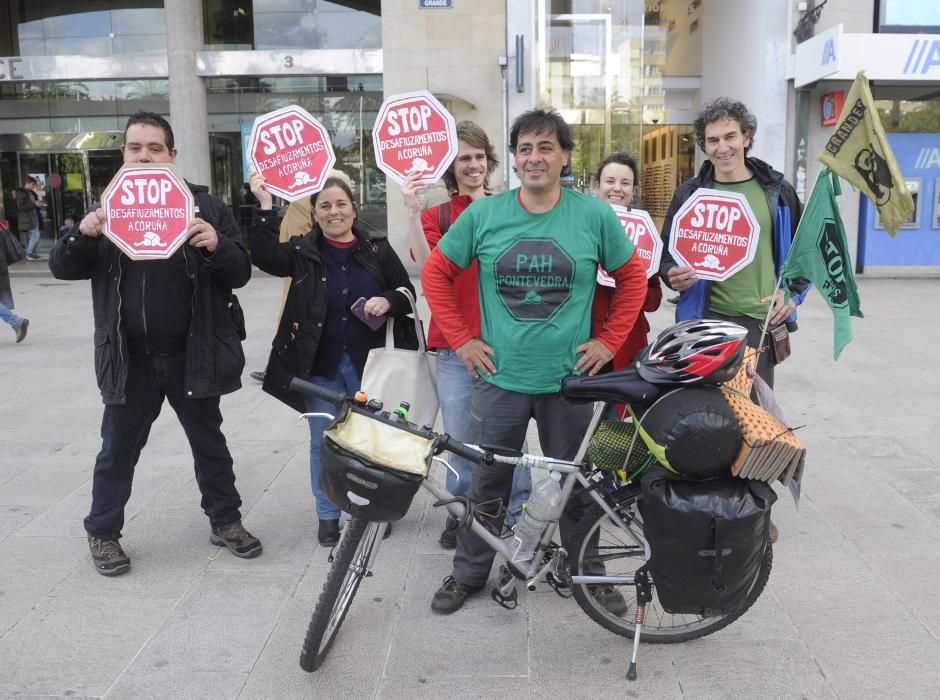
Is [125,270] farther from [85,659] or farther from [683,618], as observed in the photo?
[683,618]

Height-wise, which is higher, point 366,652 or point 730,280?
point 730,280

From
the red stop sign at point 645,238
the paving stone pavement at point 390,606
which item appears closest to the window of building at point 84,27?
the paving stone pavement at point 390,606

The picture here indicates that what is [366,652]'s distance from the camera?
337 centimetres

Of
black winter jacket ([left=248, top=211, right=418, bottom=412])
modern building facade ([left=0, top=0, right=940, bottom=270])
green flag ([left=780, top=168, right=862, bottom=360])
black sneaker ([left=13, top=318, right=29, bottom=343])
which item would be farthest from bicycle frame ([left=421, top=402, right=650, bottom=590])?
modern building facade ([left=0, top=0, right=940, bottom=270])

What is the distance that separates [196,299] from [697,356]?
226cm

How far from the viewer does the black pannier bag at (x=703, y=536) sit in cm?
286

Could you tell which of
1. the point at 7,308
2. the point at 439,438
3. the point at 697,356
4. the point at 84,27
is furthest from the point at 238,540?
the point at 84,27

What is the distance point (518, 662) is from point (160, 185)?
8.01 ft

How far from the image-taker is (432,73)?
14.0 metres

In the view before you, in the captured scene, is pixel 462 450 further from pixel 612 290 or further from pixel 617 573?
pixel 612 290

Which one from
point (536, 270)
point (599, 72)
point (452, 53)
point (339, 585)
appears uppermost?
point (452, 53)

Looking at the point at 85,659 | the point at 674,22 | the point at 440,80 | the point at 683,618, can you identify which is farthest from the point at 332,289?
the point at 674,22

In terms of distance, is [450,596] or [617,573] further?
[450,596]

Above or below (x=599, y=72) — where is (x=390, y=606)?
below
